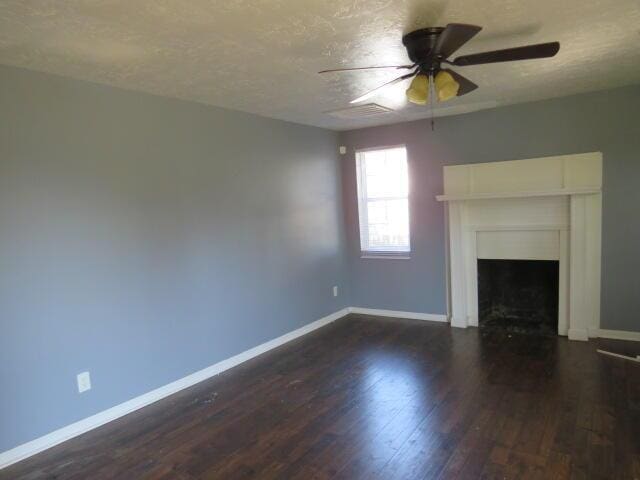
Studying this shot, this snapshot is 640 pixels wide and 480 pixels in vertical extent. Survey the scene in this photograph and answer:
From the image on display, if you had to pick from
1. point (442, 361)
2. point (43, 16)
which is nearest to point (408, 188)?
point (442, 361)

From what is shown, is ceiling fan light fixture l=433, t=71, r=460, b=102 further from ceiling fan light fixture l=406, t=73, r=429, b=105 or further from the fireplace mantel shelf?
the fireplace mantel shelf

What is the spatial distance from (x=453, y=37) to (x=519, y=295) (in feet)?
11.4

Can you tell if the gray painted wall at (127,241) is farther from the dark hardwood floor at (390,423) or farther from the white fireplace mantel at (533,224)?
the white fireplace mantel at (533,224)

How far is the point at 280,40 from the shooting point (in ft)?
7.82

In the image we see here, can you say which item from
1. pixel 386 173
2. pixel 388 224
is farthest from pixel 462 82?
pixel 388 224

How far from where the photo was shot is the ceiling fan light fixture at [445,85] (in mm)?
2361

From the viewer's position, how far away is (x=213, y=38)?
2320mm

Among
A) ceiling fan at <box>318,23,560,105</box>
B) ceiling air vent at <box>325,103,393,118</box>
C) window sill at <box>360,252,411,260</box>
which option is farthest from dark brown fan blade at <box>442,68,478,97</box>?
window sill at <box>360,252,411,260</box>

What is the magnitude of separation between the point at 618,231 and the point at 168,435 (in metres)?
4.21

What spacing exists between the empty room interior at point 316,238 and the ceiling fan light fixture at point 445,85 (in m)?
0.02

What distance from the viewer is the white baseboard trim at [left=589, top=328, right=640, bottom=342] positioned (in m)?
4.11

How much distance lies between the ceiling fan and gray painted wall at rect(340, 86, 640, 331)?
7.11 feet

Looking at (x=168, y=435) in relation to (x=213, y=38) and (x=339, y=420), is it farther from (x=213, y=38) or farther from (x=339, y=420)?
(x=213, y=38)

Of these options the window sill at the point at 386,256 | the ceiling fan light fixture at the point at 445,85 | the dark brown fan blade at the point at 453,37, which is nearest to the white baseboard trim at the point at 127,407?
the window sill at the point at 386,256
